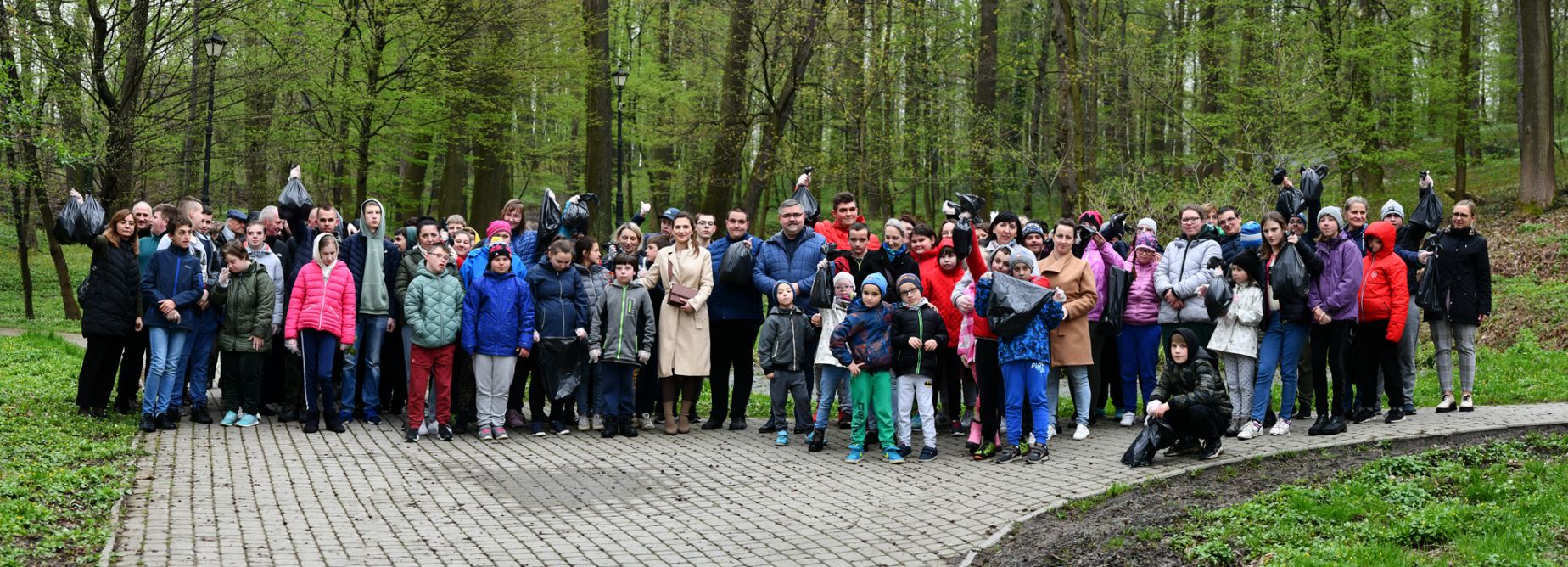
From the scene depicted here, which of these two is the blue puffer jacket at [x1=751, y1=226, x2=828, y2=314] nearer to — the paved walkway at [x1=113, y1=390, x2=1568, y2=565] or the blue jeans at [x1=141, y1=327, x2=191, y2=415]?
the paved walkway at [x1=113, y1=390, x2=1568, y2=565]

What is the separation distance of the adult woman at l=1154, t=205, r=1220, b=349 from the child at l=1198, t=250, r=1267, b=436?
0.20 meters

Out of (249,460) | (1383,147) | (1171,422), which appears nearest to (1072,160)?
(1383,147)

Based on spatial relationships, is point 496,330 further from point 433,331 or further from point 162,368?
point 162,368

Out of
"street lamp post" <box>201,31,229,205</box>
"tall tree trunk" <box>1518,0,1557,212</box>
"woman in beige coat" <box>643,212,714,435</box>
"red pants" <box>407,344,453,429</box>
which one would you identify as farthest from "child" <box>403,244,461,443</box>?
Answer: "tall tree trunk" <box>1518,0,1557,212</box>

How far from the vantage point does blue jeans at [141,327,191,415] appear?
9.80 m

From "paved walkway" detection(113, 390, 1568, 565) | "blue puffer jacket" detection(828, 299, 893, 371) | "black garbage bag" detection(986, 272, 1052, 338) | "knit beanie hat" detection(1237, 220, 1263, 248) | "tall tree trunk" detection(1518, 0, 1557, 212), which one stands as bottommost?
"paved walkway" detection(113, 390, 1568, 565)

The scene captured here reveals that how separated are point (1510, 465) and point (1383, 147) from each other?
23.3m

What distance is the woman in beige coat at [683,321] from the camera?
34.3ft

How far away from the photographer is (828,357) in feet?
31.4

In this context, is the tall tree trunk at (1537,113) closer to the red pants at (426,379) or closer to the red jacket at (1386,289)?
the red jacket at (1386,289)

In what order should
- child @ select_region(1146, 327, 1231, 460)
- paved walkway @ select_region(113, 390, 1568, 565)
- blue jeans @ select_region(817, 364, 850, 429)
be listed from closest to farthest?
1. paved walkway @ select_region(113, 390, 1568, 565)
2. child @ select_region(1146, 327, 1231, 460)
3. blue jeans @ select_region(817, 364, 850, 429)

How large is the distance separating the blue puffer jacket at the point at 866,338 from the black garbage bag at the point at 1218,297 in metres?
2.47

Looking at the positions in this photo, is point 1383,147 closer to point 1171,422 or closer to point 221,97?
point 1171,422

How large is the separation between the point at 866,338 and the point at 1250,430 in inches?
118
